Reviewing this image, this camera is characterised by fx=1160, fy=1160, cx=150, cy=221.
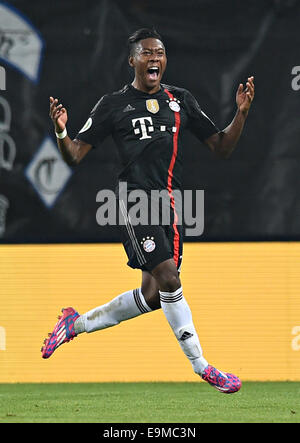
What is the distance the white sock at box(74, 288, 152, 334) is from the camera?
23.5 feet

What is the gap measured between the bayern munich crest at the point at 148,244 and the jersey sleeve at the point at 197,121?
0.94 m

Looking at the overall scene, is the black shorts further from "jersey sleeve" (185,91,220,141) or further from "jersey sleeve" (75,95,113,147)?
"jersey sleeve" (185,91,220,141)

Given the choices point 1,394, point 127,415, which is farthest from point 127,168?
point 1,394

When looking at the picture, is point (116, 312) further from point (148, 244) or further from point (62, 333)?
point (148, 244)

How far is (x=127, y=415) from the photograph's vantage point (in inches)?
267

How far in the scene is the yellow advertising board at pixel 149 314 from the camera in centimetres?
860

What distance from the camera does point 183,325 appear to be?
270 inches

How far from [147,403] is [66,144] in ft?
5.69

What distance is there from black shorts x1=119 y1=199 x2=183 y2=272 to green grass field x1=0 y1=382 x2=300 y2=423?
2.93ft

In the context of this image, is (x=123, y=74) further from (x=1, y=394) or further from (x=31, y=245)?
(x=1, y=394)

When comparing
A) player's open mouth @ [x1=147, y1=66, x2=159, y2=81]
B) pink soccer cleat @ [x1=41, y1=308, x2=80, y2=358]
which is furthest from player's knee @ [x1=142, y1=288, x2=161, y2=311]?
player's open mouth @ [x1=147, y1=66, x2=159, y2=81]

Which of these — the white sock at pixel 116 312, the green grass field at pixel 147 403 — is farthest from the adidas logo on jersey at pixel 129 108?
the green grass field at pixel 147 403

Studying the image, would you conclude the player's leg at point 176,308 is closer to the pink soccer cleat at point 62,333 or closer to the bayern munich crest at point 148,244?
the bayern munich crest at point 148,244
